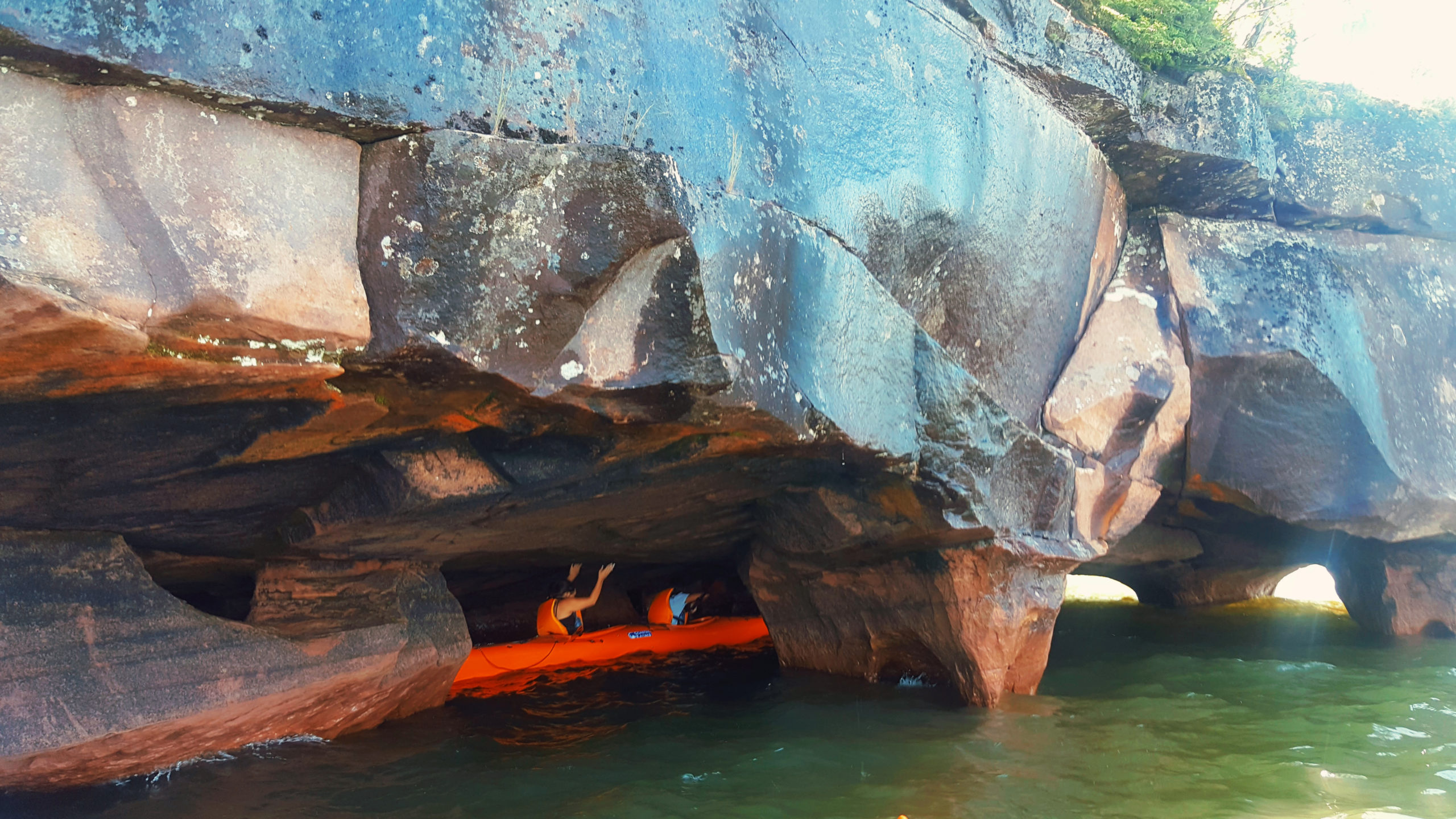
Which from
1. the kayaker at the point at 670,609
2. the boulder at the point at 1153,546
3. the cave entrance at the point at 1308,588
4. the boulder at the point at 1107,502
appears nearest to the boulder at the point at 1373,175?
the boulder at the point at 1107,502

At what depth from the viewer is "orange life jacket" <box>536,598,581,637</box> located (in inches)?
303

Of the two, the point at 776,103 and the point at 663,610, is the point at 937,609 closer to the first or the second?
the point at 776,103

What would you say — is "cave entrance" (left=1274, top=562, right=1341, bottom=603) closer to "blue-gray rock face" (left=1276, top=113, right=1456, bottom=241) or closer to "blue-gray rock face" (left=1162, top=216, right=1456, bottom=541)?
"blue-gray rock face" (left=1162, top=216, right=1456, bottom=541)

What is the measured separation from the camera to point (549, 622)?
25.3 feet

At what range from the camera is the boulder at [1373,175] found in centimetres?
660

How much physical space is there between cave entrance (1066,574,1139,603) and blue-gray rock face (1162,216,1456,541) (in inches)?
164

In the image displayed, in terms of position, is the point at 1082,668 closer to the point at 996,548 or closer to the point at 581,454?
the point at 996,548

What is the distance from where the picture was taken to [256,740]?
492 cm

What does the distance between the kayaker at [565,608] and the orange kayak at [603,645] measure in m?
0.11

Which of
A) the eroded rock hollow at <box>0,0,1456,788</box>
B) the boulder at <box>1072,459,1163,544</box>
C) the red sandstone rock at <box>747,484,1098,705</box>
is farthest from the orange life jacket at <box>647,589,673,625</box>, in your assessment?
the boulder at <box>1072,459,1163,544</box>

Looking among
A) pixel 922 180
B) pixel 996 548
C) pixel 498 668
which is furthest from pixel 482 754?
pixel 922 180

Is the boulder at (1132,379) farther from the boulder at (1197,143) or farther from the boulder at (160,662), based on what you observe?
the boulder at (160,662)

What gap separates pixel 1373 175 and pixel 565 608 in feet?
23.8

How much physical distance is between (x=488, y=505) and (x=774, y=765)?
1.97 m
